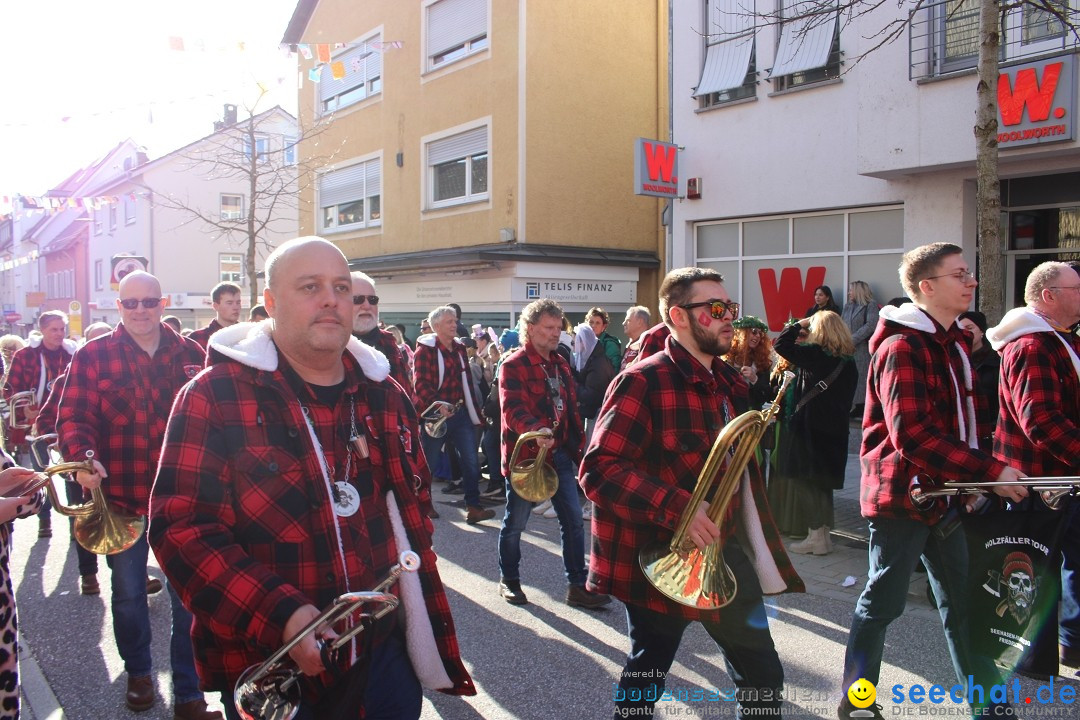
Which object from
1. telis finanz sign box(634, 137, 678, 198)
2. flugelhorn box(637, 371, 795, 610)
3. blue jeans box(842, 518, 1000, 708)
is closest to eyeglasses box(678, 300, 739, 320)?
flugelhorn box(637, 371, 795, 610)

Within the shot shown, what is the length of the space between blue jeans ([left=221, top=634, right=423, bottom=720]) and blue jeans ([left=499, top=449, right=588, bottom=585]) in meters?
3.15

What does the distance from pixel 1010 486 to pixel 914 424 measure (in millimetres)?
394

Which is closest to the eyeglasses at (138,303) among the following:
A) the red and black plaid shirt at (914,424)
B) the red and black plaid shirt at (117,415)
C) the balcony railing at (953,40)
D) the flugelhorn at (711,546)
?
the red and black plaid shirt at (117,415)

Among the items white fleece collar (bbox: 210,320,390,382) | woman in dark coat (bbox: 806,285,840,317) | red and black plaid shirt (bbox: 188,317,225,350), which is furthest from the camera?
woman in dark coat (bbox: 806,285,840,317)

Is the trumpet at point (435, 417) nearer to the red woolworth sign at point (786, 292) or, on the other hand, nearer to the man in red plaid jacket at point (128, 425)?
the man in red plaid jacket at point (128, 425)

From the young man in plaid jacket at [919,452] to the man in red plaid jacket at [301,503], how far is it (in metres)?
1.88

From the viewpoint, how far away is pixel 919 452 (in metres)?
3.27

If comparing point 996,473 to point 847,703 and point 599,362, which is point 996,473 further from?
point 599,362

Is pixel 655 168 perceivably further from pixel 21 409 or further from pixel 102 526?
pixel 102 526

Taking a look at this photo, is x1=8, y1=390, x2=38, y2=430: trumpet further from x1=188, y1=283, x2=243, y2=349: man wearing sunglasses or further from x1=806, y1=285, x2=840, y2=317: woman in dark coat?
x1=806, y1=285, x2=840, y2=317: woman in dark coat

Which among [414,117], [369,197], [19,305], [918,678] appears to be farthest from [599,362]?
[19,305]

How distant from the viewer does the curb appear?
13.6 ft

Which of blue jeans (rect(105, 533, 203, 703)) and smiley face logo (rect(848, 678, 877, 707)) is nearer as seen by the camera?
smiley face logo (rect(848, 678, 877, 707))

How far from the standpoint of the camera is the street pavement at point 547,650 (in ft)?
13.3
